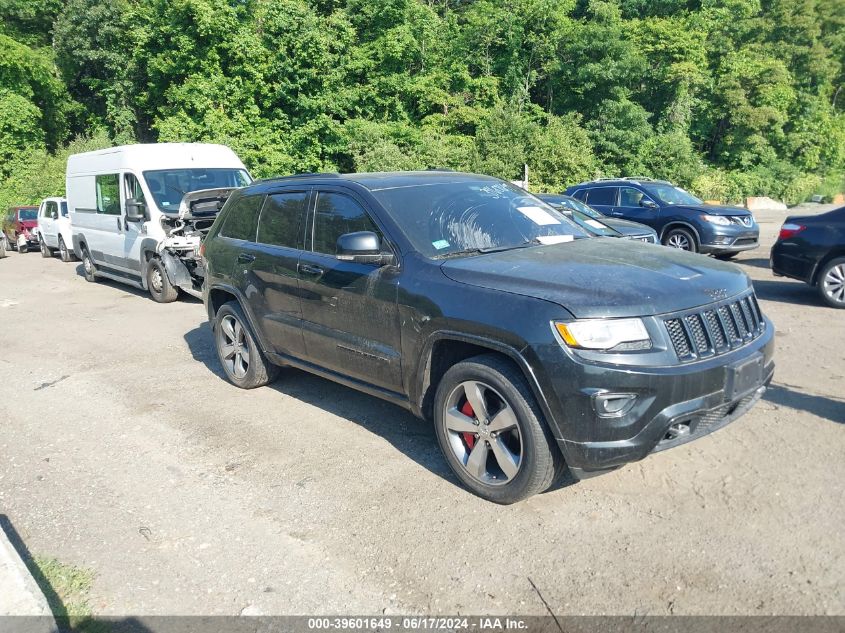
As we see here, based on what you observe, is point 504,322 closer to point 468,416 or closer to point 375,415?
point 468,416

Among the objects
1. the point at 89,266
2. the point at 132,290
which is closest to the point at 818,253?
the point at 132,290

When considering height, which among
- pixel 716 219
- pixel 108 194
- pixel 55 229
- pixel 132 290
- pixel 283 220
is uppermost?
pixel 108 194

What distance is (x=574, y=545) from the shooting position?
3.38 meters

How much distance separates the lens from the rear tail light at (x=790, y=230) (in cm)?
885

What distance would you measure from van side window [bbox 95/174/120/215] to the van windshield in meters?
0.95

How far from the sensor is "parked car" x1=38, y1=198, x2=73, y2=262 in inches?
720

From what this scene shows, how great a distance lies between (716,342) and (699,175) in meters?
34.1

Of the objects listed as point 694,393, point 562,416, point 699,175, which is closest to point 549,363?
point 562,416

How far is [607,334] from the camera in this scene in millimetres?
3279

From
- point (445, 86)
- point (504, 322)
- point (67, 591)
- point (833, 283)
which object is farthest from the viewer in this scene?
point (445, 86)

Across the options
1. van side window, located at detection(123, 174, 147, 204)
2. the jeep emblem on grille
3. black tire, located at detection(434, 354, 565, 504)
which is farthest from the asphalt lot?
van side window, located at detection(123, 174, 147, 204)

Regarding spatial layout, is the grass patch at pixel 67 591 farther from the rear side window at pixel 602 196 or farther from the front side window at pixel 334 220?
the rear side window at pixel 602 196

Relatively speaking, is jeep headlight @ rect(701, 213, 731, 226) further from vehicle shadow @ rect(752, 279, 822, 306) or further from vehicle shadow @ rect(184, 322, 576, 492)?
vehicle shadow @ rect(184, 322, 576, 492)

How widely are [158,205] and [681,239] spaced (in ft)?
30.9
